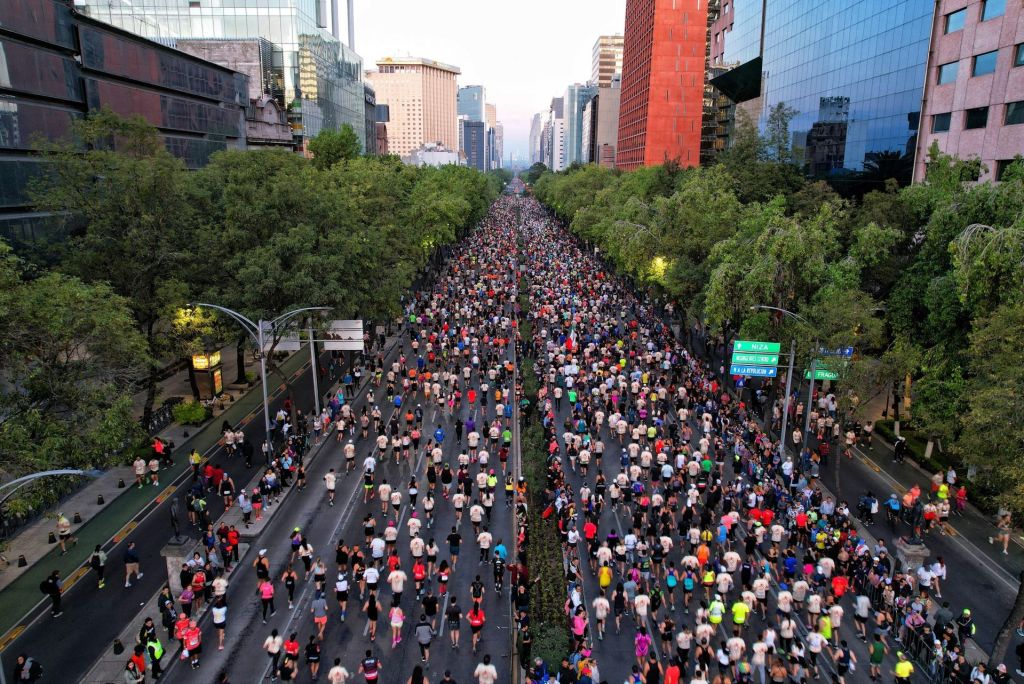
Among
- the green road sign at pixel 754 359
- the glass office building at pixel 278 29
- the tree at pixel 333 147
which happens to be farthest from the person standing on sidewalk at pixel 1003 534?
the glass office building at pixel 278 29

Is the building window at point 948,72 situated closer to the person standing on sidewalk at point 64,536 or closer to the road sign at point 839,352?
the road sign at point 839,352

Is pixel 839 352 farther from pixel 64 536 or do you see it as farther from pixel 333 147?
pixel 333 147

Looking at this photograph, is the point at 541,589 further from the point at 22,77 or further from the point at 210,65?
the point at 210,65

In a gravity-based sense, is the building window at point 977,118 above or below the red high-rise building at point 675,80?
below

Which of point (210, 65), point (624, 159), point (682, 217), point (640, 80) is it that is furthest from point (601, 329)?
point (624, 159)

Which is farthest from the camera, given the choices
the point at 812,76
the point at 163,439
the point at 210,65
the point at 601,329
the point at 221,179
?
the point at 812,76

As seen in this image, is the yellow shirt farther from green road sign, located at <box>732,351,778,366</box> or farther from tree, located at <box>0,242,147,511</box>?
A: tree, located at <box>0,242,147,511</box>
